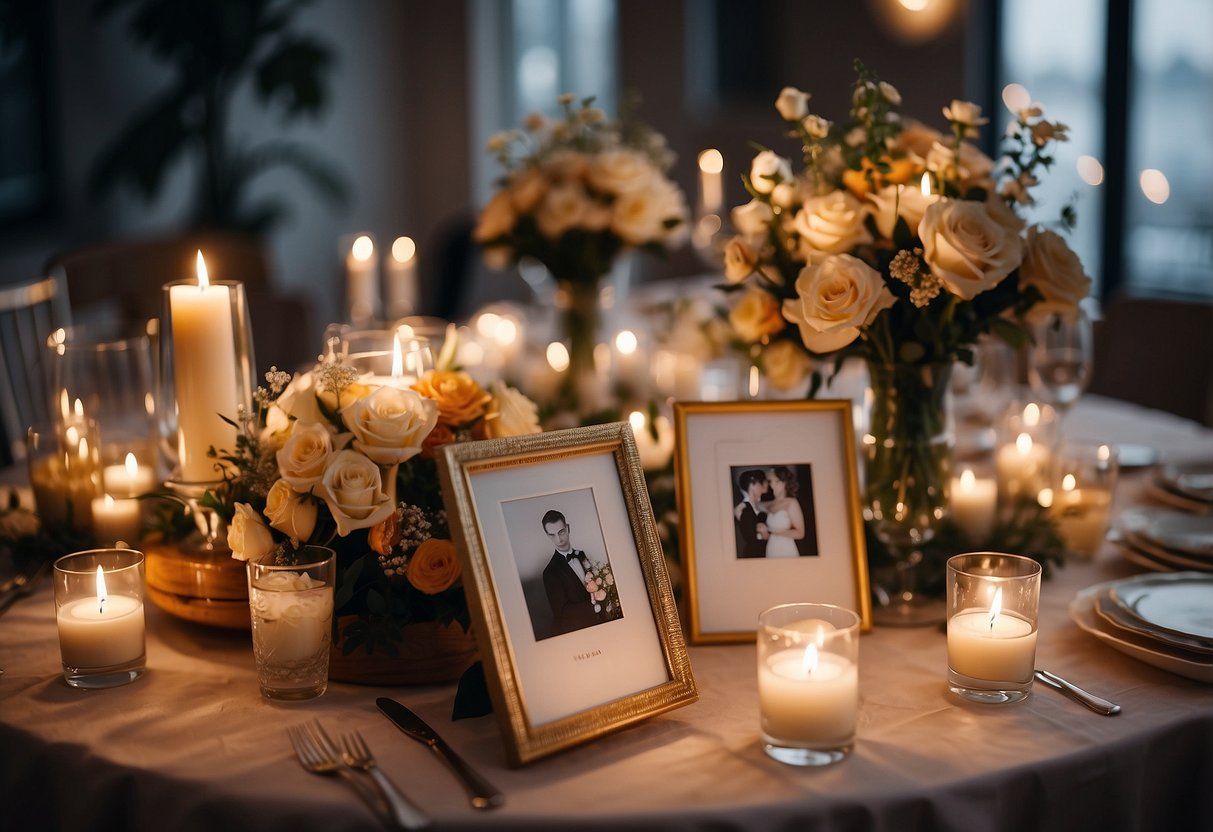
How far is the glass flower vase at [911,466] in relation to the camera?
145 cm

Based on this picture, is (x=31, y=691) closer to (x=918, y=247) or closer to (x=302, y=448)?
(x=302, y=448)

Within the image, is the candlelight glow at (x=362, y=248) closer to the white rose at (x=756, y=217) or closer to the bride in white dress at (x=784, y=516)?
the white rose at (x=756, y=217)

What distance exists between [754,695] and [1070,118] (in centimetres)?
441

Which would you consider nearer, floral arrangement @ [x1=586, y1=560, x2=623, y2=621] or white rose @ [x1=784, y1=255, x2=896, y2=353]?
floral arrangement @ [x1=586, y1=560, x2=623, y2=621]

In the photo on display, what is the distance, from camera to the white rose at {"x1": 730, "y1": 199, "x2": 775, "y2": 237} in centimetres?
144

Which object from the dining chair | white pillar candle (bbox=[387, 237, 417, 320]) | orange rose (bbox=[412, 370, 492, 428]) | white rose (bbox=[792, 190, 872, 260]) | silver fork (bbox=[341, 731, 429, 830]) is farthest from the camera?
white pillar candle (bbox=[387, 237, 417, 320])

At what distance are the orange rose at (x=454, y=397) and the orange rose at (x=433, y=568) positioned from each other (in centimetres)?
15

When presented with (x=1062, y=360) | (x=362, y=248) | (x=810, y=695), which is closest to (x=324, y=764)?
(x=810, y=695)

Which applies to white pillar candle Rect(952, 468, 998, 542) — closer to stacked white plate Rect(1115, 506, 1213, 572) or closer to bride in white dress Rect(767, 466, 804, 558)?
stacked white plate Rect(1115, 506, 1213, 572)

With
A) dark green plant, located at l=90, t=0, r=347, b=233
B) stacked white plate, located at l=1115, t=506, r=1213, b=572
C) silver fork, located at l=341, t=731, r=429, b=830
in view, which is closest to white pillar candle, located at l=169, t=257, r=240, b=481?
silver fork, located at l=341, t=731, r=429, b=830

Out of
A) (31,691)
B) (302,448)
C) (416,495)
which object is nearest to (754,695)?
(416,495)

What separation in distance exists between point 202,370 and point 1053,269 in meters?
1.01

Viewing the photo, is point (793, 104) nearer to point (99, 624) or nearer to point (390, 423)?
point (390, 423)

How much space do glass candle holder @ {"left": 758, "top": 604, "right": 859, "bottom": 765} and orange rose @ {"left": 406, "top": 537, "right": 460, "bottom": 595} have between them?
1.07ft
